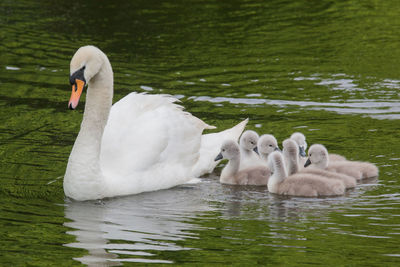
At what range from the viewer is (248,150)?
36.8ft

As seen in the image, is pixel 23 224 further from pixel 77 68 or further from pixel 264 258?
pixel 264 258

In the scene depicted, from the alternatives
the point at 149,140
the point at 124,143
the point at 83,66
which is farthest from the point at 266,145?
the point at 83,66

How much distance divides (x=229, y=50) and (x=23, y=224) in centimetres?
861

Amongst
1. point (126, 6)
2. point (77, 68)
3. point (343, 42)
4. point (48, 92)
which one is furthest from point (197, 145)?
point (126, 6)

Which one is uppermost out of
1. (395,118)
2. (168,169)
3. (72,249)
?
(395,118)

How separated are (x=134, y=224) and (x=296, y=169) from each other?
2.19 meters

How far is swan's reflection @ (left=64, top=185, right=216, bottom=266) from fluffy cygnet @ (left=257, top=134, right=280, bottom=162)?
3.02ft

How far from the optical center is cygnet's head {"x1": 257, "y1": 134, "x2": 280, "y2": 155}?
1094 centimetres

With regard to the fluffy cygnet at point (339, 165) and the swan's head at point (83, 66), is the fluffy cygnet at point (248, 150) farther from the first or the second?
the swan's head at point (83, 66)

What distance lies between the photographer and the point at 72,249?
846 centimetres

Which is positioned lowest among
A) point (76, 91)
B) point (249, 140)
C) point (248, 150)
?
point (248, 150)

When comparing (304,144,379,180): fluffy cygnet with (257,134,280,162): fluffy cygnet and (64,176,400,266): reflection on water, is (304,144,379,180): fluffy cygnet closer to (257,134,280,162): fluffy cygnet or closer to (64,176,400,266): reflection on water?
(64,176,400,266): reflection on water

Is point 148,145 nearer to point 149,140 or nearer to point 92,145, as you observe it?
point 149,140

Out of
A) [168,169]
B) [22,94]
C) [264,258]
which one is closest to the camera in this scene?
[264,258]
